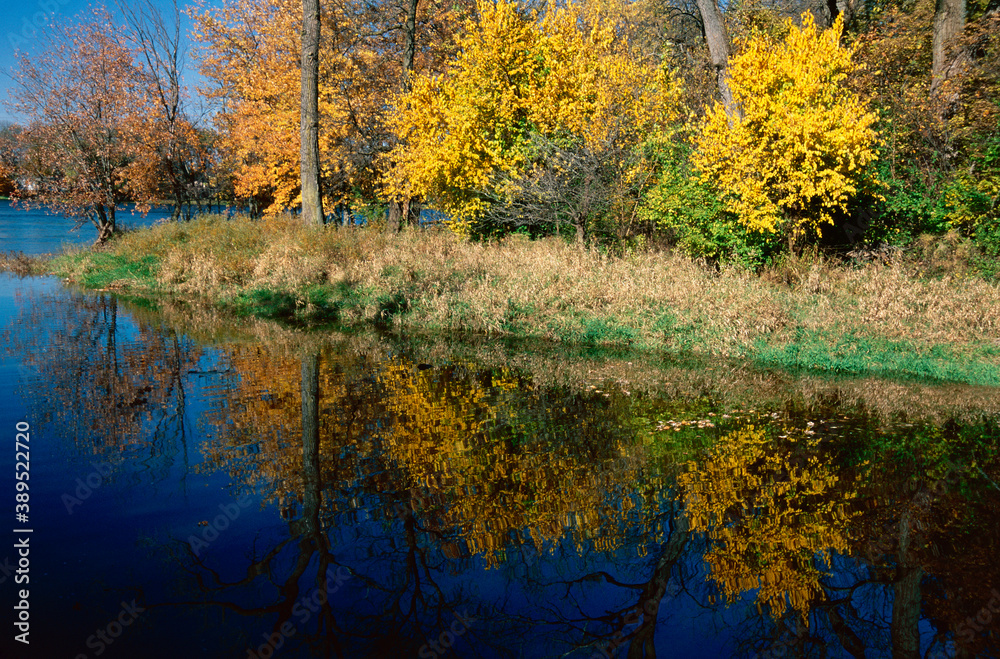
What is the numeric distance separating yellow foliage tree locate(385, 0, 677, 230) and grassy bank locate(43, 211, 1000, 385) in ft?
6.93

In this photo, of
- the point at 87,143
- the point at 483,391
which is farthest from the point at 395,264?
the point at 87,143

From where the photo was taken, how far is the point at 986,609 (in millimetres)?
4535

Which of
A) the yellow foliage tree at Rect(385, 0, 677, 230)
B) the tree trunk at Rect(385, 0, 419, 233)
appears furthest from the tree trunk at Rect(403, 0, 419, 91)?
the yellow foliage tree at Rect(385, 0, 677, 230)

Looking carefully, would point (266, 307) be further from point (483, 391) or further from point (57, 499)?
point (57, 499)

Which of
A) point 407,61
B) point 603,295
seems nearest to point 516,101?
point 407,61

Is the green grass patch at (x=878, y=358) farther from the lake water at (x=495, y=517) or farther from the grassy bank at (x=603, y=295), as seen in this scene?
the lake water at (x=495, y=517)

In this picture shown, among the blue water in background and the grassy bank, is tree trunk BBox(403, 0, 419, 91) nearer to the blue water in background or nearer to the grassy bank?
the grassy bank

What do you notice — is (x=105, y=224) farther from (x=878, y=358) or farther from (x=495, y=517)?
(x=878, y=358)

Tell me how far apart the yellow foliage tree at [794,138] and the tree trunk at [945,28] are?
391 cm

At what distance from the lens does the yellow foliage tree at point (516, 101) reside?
691 inches

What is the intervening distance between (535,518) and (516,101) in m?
15.4

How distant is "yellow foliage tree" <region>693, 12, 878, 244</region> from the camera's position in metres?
13.2

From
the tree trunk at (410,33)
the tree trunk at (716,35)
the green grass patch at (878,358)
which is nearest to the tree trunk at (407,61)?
the tree trunk at (410,33)

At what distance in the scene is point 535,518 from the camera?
571cm
